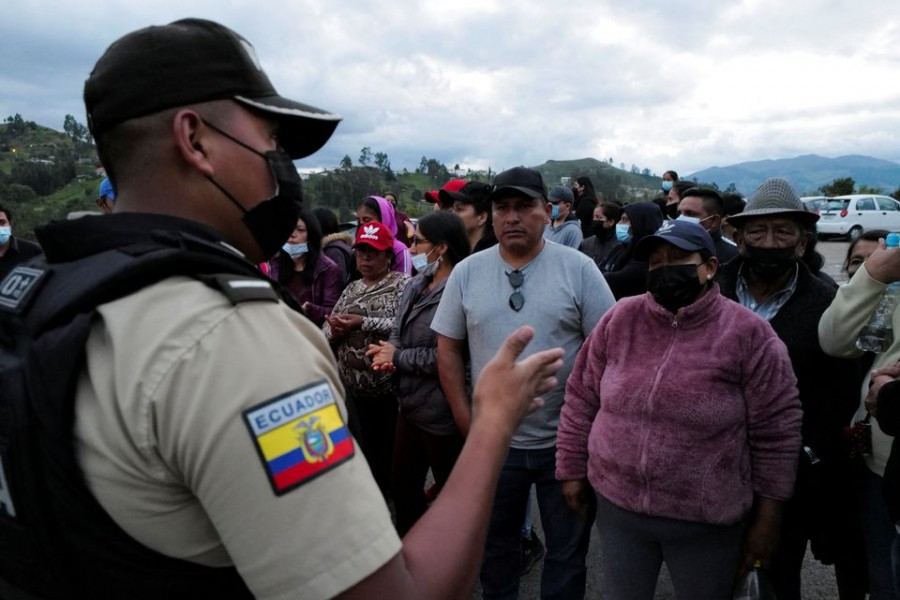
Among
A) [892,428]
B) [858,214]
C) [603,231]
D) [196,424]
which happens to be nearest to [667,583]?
[892,428]

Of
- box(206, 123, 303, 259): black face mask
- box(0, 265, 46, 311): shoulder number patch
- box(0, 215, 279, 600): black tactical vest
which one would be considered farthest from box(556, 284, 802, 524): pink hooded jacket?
box(0, 265, 46, 311): shoulder number patch

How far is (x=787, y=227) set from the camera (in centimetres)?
282

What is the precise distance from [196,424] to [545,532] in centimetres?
246

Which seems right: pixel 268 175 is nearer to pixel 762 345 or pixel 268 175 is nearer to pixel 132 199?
pixel 132 199

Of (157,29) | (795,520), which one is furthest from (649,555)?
(157,29)

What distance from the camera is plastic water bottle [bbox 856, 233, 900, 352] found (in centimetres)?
237

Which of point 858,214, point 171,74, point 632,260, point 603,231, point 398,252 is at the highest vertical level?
point 171,74

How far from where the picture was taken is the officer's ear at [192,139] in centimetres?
101

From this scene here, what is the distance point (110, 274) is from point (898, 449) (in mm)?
2472

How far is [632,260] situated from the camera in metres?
4.46

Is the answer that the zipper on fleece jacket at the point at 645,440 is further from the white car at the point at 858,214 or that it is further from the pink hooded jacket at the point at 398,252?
the white car at the point at 858,214

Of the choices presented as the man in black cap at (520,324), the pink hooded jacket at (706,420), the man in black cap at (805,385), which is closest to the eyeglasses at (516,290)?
the man in black cap at (520,324)

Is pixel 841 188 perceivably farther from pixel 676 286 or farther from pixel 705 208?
pixel 676 286

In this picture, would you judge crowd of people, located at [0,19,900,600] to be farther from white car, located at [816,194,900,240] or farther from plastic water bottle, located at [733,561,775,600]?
white car, located at [816,194,900,240]
